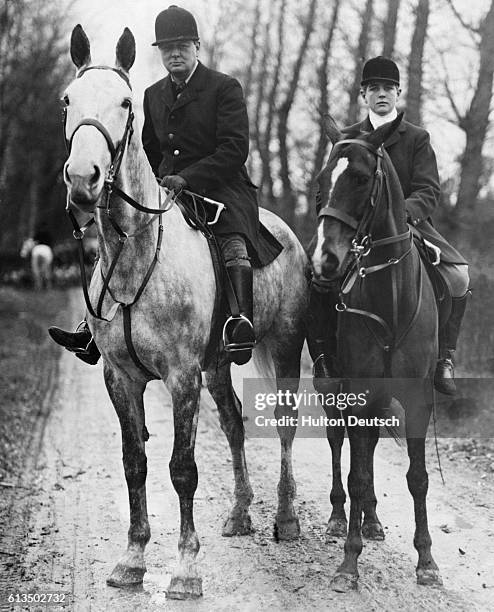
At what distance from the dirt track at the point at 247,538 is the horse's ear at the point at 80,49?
3282 millimetres

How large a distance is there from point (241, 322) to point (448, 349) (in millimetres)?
1646

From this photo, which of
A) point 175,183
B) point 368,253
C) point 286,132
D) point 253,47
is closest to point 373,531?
point 368,253

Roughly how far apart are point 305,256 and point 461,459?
2847 mm

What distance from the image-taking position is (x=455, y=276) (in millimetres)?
6172

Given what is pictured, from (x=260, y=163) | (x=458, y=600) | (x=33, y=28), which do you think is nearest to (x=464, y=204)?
(x=458, y=600)

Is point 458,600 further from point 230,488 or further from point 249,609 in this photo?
point 230,488

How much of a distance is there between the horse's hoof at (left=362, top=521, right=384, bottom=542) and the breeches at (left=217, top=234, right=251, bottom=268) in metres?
2.12

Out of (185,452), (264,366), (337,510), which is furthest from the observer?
(264,366)

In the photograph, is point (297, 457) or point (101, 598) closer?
point (101, 598)

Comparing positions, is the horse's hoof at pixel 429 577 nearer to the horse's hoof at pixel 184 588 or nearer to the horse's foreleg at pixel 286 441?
the horse's foreleg at pixel 286 441

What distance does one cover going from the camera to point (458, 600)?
4.95m

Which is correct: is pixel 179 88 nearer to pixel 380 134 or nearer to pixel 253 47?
pixel 380 134

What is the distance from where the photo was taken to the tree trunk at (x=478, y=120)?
1437 cm

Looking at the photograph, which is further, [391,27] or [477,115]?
[477,115]
